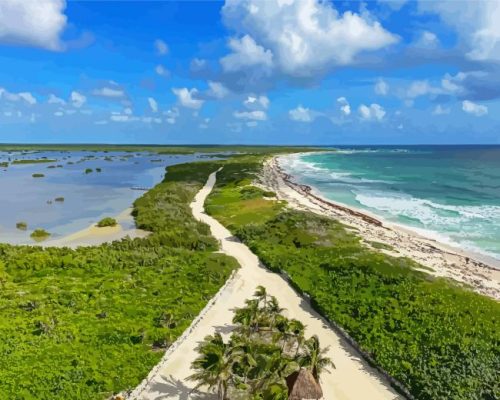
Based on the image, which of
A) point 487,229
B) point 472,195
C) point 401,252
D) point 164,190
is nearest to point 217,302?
point 401,252

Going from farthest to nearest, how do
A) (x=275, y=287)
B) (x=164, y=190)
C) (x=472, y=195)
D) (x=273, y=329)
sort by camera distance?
(x=472, y=195) < (x=164, y=190) < (x=275, y=287) < (x=273, y=329)

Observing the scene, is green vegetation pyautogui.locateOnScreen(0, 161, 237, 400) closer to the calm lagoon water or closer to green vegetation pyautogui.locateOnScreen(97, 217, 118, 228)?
green vegetation pyautogui.locateOnScreen(97, 217, 118, 228)

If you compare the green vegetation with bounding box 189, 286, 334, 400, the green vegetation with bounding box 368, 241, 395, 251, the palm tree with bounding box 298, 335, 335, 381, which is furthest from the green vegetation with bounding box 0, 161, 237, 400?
the green vegetation with bounding box 368, 241, 395, 251

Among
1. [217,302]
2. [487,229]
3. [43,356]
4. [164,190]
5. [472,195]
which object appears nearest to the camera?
[43,356]

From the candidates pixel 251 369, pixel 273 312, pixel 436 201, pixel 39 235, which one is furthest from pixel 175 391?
pixel 436 201

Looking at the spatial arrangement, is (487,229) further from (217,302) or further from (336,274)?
(217,302)

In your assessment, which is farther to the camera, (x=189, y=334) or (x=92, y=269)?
(x=92, y=269)
